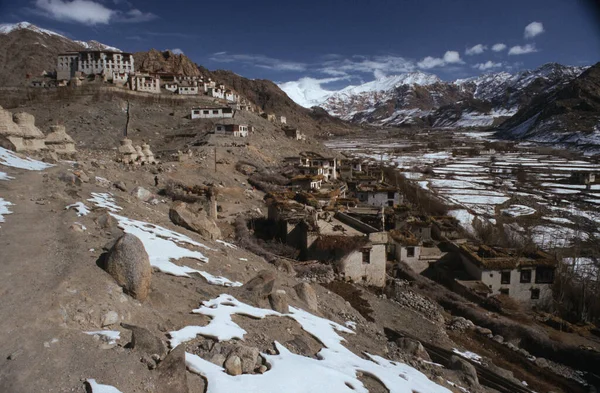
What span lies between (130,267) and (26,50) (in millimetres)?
179827

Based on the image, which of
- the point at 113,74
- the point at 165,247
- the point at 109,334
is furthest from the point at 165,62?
the point at 109,334

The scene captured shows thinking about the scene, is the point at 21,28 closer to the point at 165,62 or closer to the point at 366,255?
the point at 165,62

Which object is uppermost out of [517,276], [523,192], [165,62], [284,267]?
[165,62]

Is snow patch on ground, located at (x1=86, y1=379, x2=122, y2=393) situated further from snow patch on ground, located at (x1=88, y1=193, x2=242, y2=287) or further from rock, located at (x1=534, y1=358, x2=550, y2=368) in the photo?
rock, located at (x1=534, y1=358, x2=550, y2=368)

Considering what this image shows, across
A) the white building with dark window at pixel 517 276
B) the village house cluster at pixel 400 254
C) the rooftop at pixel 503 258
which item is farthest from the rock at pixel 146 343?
the rooftop at pixel 503 258

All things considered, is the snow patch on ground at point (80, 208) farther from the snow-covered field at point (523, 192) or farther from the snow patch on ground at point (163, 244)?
the snow-covered field at point (523, 192)

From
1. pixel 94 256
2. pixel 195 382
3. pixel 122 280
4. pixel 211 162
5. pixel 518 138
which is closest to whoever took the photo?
pixel 195 382

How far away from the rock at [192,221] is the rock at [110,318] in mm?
8076

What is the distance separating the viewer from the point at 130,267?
20.6 ft

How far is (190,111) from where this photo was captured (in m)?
68.2

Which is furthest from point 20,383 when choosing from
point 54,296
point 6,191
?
point 6,191

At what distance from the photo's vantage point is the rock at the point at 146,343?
482 centimetres

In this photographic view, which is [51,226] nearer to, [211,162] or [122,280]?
[122,280]

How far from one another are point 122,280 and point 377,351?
18.3 ft
